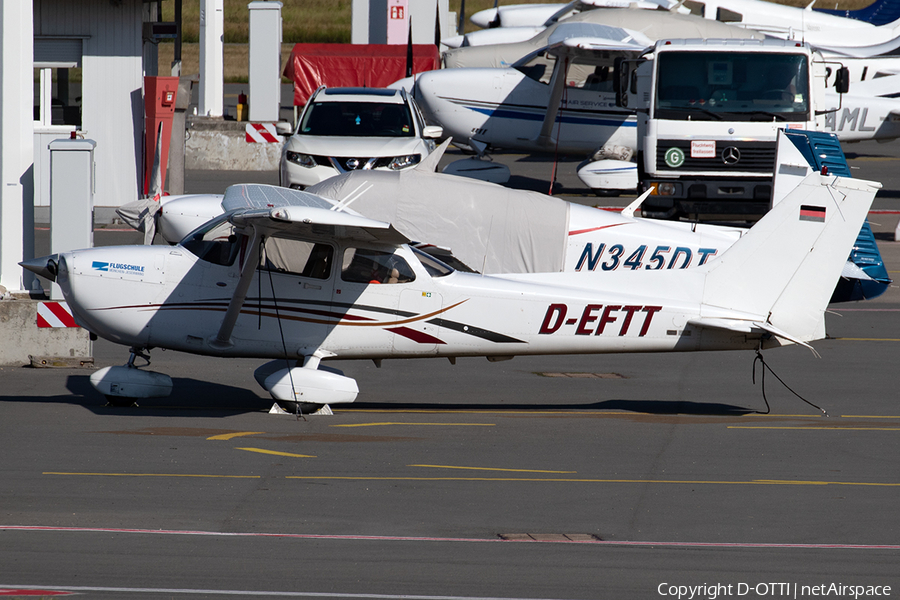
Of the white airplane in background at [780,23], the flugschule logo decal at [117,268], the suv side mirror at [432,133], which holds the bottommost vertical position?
the flugschule logo decal at [117,268]

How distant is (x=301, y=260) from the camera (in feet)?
30.3

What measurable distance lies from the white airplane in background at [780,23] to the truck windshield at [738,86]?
13.7m

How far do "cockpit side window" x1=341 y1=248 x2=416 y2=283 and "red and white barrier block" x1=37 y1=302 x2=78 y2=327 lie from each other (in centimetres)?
352

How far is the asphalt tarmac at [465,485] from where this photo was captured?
19.3ft

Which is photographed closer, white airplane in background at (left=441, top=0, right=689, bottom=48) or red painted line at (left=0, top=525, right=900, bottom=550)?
red painted line at (left=0, top=525, right=900, bottom=550)

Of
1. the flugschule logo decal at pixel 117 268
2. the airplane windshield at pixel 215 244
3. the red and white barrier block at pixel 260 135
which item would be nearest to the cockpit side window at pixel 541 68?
the red and white barrier block at pixel 260 135

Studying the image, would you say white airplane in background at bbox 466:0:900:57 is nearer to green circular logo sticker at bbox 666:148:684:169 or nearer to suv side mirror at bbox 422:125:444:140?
green circular logo sticker at bbox 666:148:684:169

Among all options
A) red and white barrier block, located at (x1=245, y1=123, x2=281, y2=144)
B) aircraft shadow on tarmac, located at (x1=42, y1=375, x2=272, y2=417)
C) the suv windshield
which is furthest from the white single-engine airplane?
red and white barrier block, located at (x1=245, y1=123, x2=281, y2=144)

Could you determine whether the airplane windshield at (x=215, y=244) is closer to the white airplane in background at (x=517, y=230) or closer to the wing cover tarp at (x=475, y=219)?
the white airplane in background at (x=517, y=230)

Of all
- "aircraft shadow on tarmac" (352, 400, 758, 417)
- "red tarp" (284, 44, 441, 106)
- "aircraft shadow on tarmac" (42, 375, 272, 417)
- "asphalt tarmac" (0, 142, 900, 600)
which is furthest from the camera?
"red tarp" (284, 44, 441, 106)

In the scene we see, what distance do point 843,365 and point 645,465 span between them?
457 centimetres

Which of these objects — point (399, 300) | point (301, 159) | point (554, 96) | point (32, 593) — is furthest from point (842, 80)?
point (32, 593)

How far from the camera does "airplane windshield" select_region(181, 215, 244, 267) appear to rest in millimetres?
9273

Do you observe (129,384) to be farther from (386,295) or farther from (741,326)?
(741,326)
